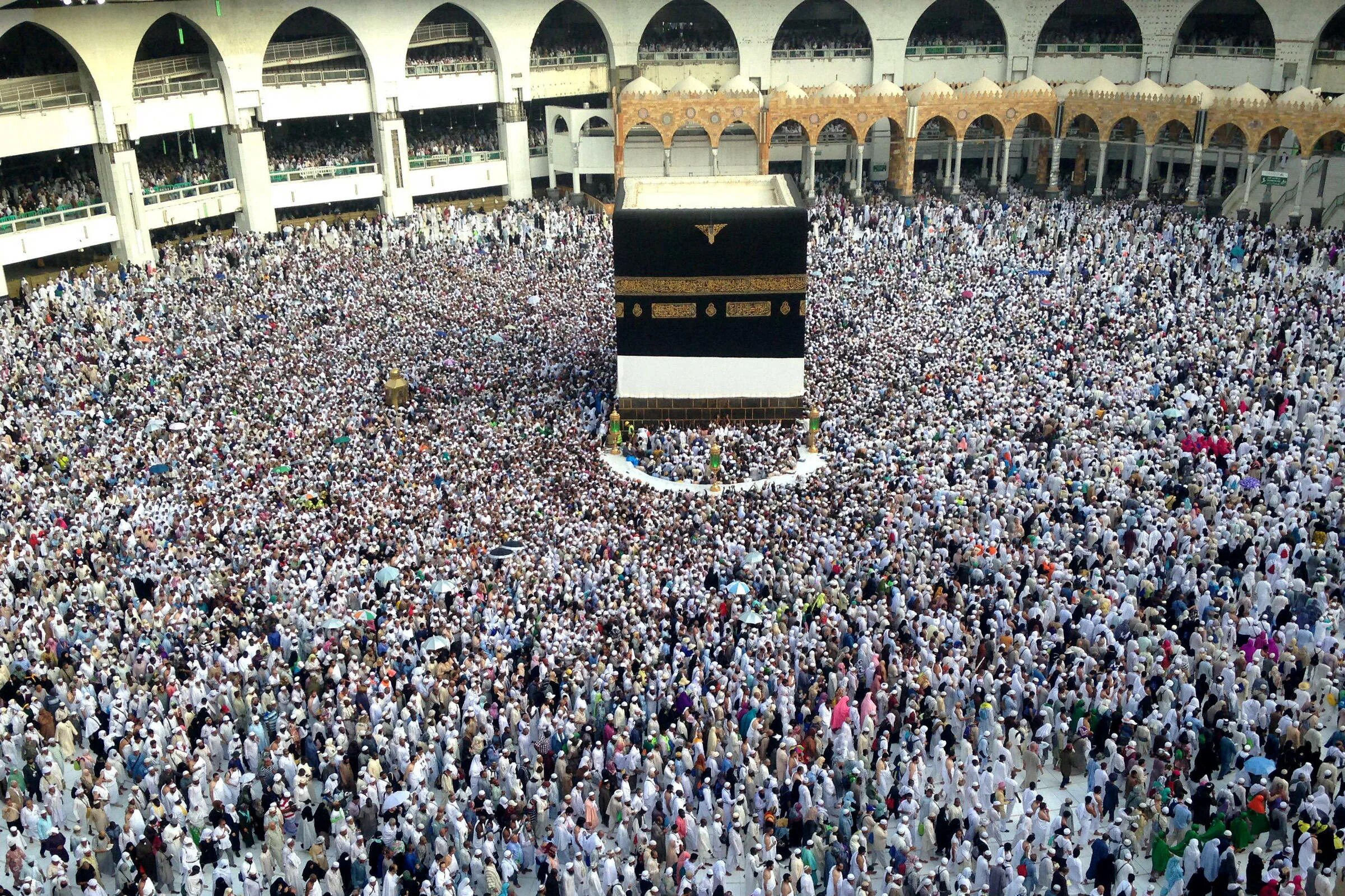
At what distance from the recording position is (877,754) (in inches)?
475

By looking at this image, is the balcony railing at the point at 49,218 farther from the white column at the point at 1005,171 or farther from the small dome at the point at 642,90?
the white column at the point at 1005,171

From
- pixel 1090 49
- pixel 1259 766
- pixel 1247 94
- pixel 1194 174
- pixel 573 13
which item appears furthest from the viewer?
pixel 573 13

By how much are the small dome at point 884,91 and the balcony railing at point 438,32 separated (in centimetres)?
1371

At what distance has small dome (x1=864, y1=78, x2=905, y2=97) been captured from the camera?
36188 mm

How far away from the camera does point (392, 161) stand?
37219 millimetres

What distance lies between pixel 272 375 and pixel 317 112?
16576 mm

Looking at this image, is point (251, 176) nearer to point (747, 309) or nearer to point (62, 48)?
point (62, 48)

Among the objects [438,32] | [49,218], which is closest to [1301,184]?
[438,32]

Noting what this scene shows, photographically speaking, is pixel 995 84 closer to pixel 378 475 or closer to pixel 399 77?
pixel 399 77

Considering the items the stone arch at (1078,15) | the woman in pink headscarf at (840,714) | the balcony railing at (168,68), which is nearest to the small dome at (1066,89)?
the stone arch at (1078,15)

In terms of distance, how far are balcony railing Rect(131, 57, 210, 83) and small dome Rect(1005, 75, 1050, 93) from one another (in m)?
24.6

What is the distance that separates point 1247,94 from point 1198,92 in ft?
4.57

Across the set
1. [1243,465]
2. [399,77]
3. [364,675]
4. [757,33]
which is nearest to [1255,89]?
[757,33]

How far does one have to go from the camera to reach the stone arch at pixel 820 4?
40.4m
